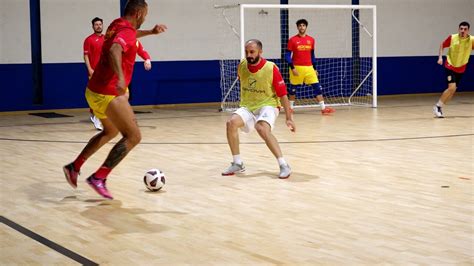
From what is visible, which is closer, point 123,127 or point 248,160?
point 123,127

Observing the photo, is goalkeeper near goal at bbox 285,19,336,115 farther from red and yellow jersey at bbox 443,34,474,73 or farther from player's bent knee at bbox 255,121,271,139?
player's bent knee at bbox 255,121,271,139

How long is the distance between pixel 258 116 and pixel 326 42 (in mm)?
14171

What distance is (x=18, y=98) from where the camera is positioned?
19250 mm

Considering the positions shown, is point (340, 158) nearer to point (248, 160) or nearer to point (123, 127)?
point (248, 160)

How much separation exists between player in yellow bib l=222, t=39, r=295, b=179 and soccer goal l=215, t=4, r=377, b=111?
11702 millimetres

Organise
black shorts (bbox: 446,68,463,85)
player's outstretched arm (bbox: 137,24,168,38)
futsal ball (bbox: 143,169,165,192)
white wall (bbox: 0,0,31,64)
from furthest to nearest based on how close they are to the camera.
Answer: white wall (bbox: 0,0,31,64) < black shorts (bbox: 446,68,463,85) < futsal ball (bbox: 143,169,165,192) < player's outstretched arm (bbox: 137,24,168,38)

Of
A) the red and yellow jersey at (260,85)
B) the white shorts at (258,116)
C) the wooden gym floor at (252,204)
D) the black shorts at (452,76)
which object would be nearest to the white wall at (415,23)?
the black shorts at (452,76)

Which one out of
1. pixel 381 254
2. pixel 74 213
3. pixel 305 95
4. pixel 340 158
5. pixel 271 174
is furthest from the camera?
pixel 305 95

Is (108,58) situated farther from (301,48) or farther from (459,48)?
(301,48)

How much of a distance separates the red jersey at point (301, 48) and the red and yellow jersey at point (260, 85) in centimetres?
869

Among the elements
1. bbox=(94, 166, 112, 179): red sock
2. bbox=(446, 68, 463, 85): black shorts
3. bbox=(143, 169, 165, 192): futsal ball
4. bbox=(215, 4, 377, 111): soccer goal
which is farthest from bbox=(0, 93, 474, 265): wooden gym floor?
bbox=(215, 4, 377, 111): soccer goal

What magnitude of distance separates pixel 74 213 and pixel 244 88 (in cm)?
310

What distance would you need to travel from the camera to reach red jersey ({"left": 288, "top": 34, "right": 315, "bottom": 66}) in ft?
59.4

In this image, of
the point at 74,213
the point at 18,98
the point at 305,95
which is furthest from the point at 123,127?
the point at 305,95
